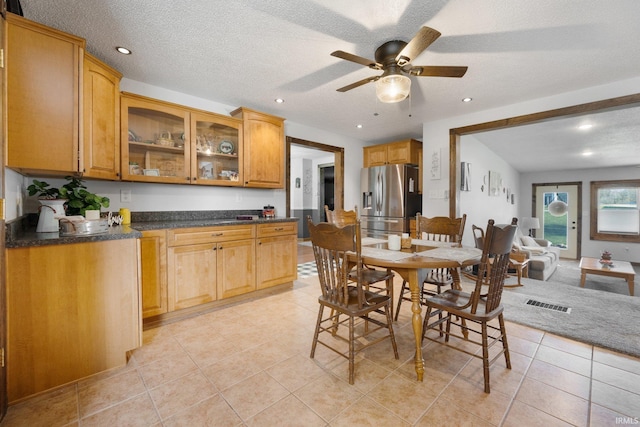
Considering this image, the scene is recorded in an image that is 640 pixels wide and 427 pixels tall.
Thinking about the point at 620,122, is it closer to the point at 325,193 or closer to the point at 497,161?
the point at 497,161

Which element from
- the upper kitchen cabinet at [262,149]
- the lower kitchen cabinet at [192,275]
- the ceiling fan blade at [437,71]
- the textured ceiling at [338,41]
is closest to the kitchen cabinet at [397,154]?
the textured ceiling at [338,41]

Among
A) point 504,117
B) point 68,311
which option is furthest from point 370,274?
point 504,117

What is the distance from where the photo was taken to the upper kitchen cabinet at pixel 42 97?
5.13ft

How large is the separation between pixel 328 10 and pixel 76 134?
1913 mm

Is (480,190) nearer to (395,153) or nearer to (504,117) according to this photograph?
(395,153)

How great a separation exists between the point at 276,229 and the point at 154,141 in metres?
1.59

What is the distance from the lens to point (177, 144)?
9.45 ft

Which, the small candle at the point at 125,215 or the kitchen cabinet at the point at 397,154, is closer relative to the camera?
the small candle at the point at 125,215

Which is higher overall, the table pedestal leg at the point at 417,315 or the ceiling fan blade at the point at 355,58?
the ceiling fan blade at the point at 355,58

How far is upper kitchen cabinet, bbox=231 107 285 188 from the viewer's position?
128 inches

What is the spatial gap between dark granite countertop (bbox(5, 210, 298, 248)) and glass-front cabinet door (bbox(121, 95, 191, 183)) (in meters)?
0.45

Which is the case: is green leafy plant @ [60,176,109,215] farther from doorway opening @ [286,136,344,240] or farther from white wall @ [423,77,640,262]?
doorway opening @ [286,136,344,240]

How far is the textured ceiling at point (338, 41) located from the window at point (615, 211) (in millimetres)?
6428

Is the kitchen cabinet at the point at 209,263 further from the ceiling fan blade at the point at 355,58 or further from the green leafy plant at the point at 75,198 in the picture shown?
the ceiling fan blade at the point at 355,58
